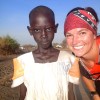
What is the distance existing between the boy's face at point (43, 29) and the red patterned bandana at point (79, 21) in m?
0.22

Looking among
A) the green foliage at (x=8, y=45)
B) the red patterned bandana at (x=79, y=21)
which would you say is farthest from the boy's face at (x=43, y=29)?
the green foliage at (x=8, y=45)

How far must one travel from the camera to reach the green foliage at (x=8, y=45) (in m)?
24.2

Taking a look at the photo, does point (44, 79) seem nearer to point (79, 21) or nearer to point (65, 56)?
point (65, 56)

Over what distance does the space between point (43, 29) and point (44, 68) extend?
0.48 m

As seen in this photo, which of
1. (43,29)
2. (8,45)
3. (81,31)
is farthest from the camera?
(8,45)

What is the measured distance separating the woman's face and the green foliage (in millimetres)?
21148

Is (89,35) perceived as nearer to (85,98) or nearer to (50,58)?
(50,58)

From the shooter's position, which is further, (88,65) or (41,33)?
(88,65)

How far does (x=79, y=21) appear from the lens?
3.15m

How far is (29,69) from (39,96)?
356 mm

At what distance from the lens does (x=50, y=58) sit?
A: 315 centimetres

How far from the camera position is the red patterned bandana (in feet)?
10.3

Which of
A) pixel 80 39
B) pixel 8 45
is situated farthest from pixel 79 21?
pixel 8 45

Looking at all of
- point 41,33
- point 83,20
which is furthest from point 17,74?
point 83,20
